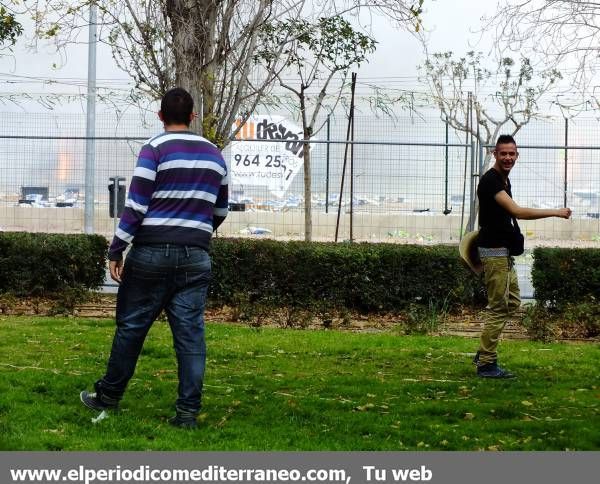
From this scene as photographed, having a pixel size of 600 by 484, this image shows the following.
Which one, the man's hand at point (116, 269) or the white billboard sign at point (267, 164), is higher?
the white billboard sign at point (267, 164)

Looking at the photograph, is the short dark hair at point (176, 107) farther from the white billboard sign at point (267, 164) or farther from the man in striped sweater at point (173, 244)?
the white billboard sign at point (267, 164)

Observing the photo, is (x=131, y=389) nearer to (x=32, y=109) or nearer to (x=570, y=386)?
(x=570, y=386)

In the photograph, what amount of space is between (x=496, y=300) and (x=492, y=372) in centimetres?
53

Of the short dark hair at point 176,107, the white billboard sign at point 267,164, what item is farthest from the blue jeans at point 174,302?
the white billboard sign at point 267,164

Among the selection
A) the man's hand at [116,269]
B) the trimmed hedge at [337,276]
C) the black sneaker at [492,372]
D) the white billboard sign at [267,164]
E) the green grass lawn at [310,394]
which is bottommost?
the green grass lawn at [310,394]

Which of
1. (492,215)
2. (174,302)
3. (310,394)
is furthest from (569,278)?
(174,302)

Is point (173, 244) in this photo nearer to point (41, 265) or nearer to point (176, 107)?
point (176, 107)

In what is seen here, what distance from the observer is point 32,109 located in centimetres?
1507

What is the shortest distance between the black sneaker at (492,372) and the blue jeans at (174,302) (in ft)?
8.88

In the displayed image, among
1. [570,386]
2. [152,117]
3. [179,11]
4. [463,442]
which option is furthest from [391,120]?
[463,442]

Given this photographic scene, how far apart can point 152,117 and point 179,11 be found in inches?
184

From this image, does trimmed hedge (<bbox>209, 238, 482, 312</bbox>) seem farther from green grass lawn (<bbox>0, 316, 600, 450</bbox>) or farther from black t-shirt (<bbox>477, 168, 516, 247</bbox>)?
black t-shirt (<bbox>477, 168, 516, 247</bbox>)

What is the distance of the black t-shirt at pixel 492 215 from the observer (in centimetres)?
762

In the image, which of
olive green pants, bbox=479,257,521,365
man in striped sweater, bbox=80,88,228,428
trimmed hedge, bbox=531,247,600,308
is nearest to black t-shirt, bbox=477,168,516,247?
olive green pants, bbox=479,257,521,365
